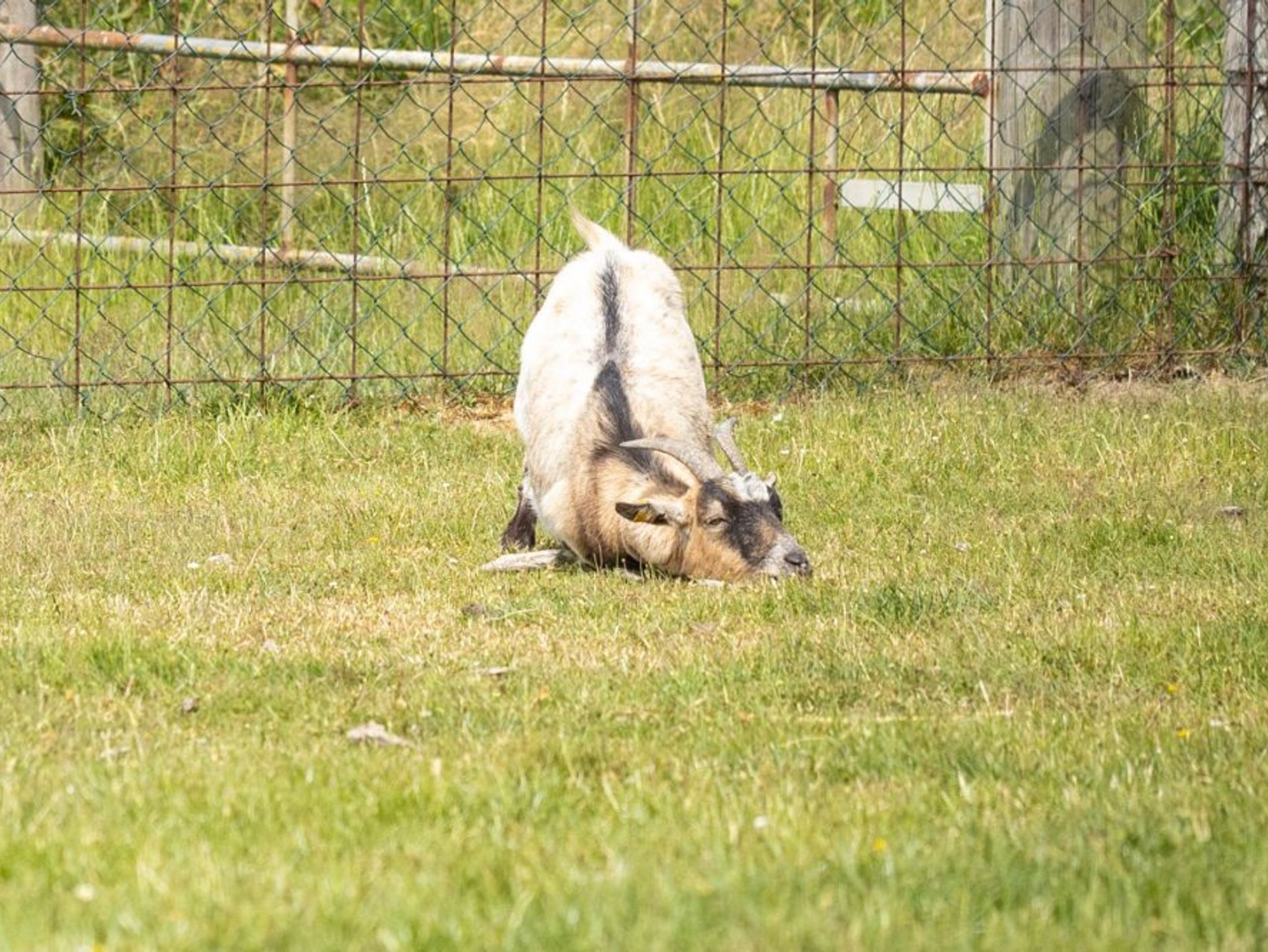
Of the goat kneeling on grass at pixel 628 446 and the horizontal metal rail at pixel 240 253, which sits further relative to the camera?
the horizontal metal rail at pixel 240 253

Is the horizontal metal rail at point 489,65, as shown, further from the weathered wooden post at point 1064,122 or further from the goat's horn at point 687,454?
the goat's horn at point 687,454

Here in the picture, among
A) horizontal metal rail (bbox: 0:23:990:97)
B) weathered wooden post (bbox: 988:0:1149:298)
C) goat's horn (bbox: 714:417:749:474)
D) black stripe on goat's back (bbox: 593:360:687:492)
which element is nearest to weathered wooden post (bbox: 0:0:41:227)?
horizontal metal rail (bbox: 0:23:990:97)

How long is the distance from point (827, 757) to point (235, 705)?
141 cm

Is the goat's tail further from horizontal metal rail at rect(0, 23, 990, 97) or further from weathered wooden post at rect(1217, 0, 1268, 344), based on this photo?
weathered wooden post at rect(1217, 0, 1268, 344)

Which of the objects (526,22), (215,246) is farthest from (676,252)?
(526,22)

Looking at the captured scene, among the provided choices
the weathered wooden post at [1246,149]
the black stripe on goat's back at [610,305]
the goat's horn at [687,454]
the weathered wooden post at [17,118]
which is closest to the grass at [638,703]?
the goat's horn at [687,454]

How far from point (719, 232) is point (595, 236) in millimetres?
1010

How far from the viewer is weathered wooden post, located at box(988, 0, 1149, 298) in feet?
30.8

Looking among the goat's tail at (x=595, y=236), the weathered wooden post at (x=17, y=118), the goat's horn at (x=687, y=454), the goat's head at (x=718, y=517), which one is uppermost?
the weathered wooden post at (x=17, y=118)

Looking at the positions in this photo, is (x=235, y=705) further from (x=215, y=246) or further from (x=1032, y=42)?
(x=1032, y=42)

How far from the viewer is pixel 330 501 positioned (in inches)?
286

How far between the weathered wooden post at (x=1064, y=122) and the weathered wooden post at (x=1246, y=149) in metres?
0.43

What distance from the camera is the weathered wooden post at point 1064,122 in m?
9.38

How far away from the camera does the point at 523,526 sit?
7074mm
